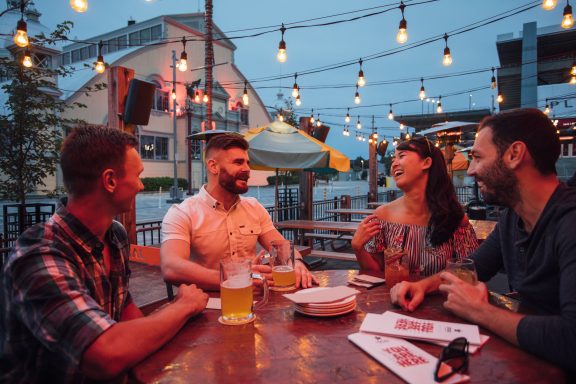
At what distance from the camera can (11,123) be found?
703 cm

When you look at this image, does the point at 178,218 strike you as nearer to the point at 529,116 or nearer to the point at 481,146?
the point at 481,146

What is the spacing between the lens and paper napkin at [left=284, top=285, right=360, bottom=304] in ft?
5.82

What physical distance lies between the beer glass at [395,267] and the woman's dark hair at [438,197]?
566mm

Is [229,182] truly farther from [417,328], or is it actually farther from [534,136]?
[534,136]

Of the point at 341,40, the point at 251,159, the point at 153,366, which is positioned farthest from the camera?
the point at 341,40

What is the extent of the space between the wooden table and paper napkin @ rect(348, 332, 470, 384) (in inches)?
1.1

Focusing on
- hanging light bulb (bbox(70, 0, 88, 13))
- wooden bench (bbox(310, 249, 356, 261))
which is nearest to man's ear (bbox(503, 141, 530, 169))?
wooden bench (bbox(310, 249, 356, 261))

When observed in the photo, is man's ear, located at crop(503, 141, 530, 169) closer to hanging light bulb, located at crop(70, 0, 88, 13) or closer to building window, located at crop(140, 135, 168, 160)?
hanging light bulb, located at crop(70, 0, 88, 13)

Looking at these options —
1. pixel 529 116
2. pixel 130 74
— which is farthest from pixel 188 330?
pixel 130 74

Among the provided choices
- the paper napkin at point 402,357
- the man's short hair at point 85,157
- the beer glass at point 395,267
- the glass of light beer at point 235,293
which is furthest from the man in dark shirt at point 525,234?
the man's short hair at point 85,157

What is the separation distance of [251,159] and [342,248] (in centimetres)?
413

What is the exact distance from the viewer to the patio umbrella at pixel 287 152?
6.39 metres

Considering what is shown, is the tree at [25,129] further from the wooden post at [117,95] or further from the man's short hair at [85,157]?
the man's short hair at [85,157]

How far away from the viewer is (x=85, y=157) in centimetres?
152
